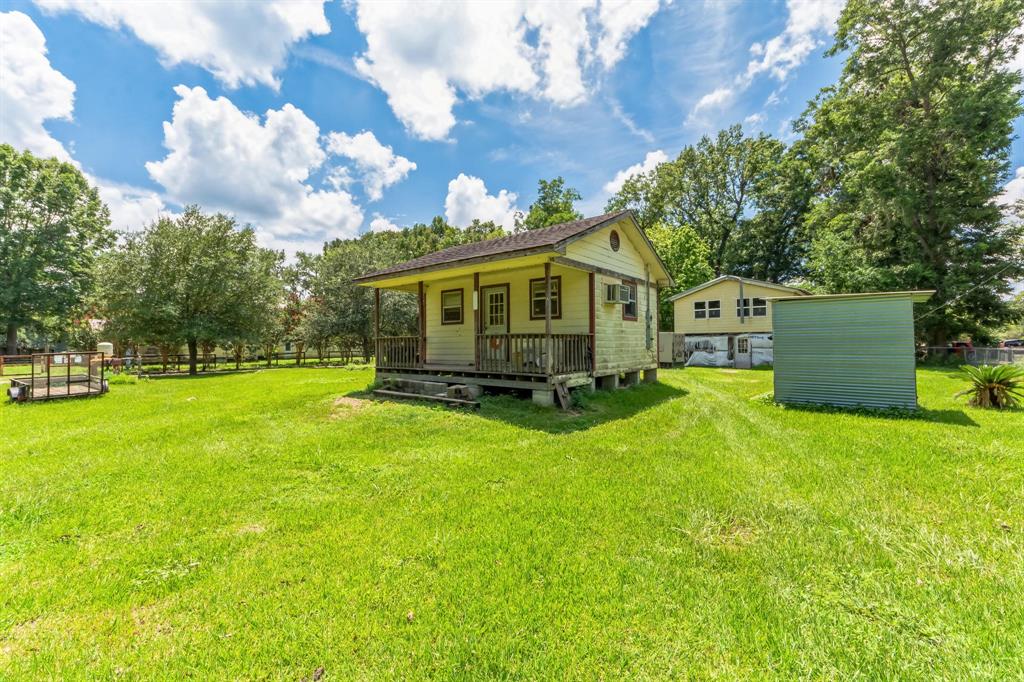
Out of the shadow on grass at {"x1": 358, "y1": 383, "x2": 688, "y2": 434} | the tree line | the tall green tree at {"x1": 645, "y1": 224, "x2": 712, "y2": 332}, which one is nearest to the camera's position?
the shadow on grass at {"x1": 358, "y1": 383, "x2": 688, "y2": 434}

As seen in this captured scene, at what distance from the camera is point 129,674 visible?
206 centimetres

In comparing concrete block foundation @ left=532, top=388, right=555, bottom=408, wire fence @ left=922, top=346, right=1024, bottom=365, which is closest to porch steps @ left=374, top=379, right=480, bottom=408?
concrete block foundation @ left=532, top=388, right=555, bottom=408

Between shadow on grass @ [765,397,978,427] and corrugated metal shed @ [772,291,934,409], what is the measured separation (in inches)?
7.1

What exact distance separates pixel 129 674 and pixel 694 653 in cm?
300

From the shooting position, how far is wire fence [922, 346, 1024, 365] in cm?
1497

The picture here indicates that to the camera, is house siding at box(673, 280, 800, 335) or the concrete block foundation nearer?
the concrete block foundation

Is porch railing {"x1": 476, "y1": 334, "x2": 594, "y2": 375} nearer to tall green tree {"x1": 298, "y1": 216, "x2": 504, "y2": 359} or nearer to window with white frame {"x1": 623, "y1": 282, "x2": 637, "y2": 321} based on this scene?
window with white frame {"x1": 623, "y1": 282, "x2": 637, "y2": 321}

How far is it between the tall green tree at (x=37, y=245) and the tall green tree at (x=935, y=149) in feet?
152

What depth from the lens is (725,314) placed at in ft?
76.9

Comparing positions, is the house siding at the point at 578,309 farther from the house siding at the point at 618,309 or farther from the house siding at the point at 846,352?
the house siding at the point at 846,352

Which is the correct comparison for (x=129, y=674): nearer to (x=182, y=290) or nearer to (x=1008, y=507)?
(x=1008, y=507)

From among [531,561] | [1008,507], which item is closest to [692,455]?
[1008,507]

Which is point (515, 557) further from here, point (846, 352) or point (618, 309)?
point (618, 309)

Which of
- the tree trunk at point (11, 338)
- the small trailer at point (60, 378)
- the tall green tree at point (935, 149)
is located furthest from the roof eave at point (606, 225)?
the tree trunk at point (11, 338)
